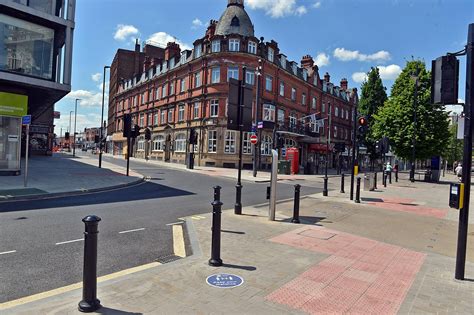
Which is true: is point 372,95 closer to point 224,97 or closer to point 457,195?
point 224,97

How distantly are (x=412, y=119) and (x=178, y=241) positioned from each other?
1178 inches

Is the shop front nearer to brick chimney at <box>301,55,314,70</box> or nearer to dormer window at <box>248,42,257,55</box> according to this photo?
dormer window at <box>248,42,257,55</box>

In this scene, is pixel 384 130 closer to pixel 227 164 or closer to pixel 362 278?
pixel 227 164

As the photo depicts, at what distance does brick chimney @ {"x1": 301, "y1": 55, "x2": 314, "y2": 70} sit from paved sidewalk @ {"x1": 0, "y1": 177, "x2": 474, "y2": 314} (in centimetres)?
4584

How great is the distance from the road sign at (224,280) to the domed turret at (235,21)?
3596 cm

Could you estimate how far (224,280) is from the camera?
454cm

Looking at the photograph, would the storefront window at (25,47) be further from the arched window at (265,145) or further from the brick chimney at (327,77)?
the brick chimney at (327,77)

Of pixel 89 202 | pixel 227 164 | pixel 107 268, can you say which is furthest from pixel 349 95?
pixel 107 268

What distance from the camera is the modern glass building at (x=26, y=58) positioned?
16.4m

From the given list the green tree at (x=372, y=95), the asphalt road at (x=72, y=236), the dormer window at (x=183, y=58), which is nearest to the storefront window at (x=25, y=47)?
the asphalt road at (x=72, y=236)

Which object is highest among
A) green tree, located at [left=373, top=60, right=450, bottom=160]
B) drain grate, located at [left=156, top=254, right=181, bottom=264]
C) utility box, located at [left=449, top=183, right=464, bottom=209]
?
green tree, located at [left=373, top=60, right=450, bottom=160]

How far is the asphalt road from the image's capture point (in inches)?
185

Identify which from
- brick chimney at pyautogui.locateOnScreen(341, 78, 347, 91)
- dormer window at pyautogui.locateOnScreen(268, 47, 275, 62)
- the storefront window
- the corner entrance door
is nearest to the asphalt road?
the storefront window

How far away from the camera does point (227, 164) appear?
1401 inches
